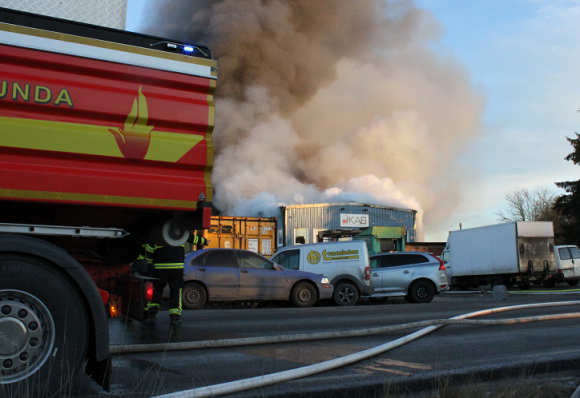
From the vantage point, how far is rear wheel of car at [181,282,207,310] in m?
10.0

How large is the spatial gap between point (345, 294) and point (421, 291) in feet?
7.13

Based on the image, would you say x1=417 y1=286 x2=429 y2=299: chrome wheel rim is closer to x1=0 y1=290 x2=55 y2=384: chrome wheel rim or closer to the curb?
the curb

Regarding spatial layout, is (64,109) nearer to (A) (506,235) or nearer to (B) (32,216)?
(B) (32,216)

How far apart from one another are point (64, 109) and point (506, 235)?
18780mm

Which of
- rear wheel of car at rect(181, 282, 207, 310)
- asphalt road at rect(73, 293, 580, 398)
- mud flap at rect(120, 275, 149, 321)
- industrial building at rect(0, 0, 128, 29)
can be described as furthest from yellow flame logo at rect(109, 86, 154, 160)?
rear wheel of car at rect(181, 282, 207, 310)

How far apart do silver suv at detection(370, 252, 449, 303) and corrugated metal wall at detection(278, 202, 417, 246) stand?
10.5 metres

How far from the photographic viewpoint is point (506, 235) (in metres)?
19.3

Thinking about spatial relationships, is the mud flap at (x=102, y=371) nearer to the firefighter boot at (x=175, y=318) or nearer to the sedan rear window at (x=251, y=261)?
the firefighter boot at (x=175, y=318)

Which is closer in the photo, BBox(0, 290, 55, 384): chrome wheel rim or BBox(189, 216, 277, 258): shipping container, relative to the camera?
BBox(0, 290, 55, 384): chrome wheel rim

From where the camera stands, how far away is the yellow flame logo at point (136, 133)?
336cm

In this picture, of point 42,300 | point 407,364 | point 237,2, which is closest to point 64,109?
point 42,300

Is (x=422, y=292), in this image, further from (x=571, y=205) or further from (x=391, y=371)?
(x=571, y=205)

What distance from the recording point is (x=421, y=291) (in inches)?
506

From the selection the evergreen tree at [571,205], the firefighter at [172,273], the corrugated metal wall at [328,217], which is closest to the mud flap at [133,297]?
the firefighter at [172,273]
